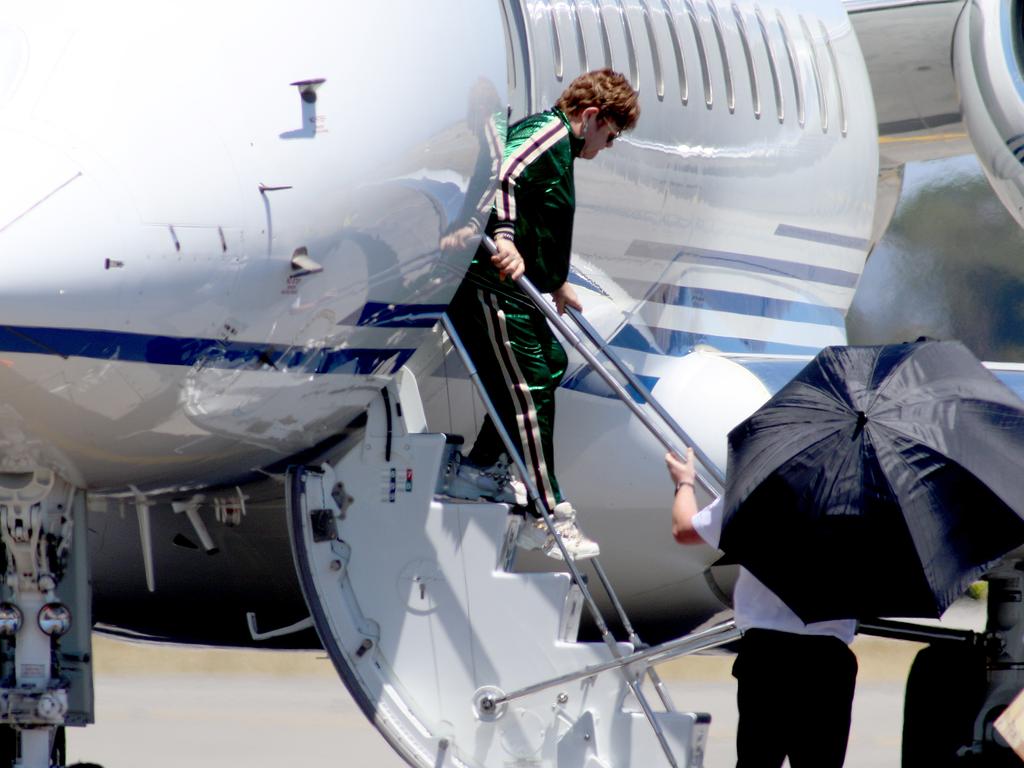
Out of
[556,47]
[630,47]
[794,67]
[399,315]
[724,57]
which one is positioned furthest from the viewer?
[794,67]

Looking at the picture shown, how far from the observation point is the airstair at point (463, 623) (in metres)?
6.43

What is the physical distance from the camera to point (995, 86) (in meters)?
10.8

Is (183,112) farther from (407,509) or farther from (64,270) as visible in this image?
(407,509)

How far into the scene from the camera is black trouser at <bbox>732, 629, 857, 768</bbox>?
4953 mm

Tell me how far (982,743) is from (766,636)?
178 inches

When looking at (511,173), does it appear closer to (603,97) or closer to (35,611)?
(603,97)

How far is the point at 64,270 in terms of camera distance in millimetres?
5066

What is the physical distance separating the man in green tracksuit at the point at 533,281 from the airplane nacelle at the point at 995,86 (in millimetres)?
4746

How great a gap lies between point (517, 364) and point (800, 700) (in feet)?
6.17

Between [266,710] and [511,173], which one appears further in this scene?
[266,710]

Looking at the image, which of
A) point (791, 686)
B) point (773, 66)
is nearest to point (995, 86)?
point (773, 66)

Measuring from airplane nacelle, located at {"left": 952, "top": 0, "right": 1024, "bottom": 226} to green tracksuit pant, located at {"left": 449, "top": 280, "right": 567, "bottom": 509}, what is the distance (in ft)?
16.7

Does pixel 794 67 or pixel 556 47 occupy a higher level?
pixel 556 47

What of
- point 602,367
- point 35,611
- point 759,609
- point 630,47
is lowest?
point 35,611
